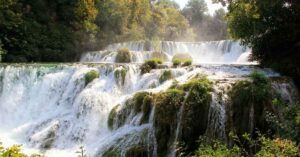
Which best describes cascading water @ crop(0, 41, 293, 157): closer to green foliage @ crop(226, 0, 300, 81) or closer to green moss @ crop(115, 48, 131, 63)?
Answer: green foliage @ crop(226, 0, 300, 81)

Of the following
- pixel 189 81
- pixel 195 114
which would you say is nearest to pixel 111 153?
pixel 195 114

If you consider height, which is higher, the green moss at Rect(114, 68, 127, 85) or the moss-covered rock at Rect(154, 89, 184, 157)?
the green moss at Rect(114, 68, 127, 85)

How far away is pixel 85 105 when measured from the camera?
39.1 ft

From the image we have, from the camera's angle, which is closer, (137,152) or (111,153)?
(137,152)

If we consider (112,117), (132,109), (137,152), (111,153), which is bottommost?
(111,153)

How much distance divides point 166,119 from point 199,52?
18143 mm

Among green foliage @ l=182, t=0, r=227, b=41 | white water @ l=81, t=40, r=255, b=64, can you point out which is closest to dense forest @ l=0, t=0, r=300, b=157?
white water @ l=81, t=40, r=255, b=64

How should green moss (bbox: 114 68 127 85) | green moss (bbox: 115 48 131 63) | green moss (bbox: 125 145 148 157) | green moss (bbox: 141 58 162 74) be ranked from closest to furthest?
green moss (bbox: 125 145 148 157), green moss (bbox: 114 68 127 85), green moss (bbox: 141 58 162 74), green moss (bbox: 115 48 131 63)

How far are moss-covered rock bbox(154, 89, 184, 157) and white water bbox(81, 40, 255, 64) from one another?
35.7ft

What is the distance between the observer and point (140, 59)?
2006cm

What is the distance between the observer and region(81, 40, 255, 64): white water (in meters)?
Answer: 20.3

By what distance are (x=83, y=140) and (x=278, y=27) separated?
7416 millimetres

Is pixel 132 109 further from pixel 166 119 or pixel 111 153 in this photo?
pixel 166 119

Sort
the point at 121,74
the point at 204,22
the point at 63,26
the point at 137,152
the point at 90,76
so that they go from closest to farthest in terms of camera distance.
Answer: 1. the point at 137,152
2. the point at 121,74
3. the point at 90,76
4. the point at 63,26
5. the point at 204,22
